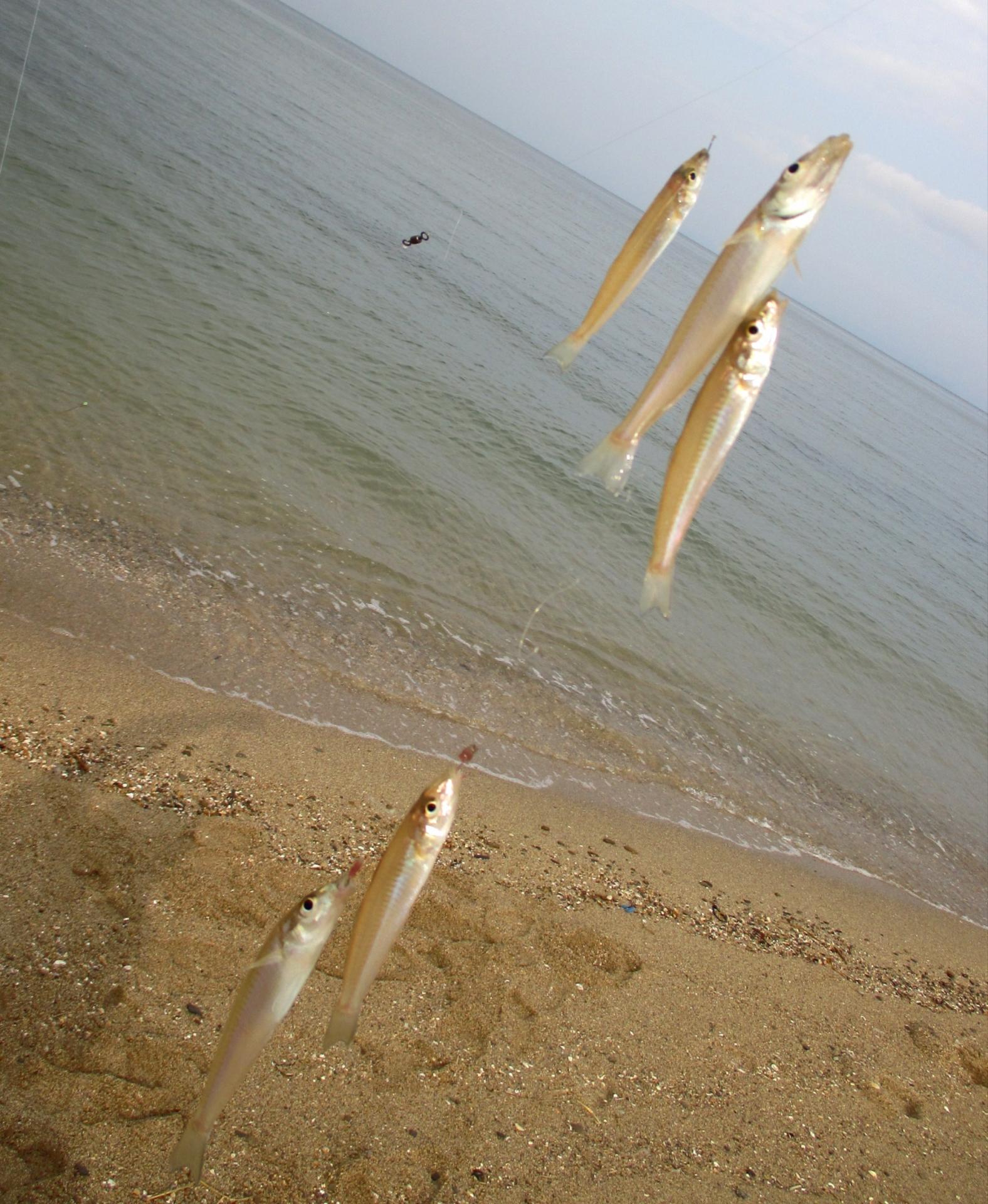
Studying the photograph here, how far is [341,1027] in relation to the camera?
105 inches

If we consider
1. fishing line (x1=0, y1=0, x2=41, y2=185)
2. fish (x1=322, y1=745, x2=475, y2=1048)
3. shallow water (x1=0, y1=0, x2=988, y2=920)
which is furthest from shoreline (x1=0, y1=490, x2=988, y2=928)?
fishing line (x1=0, y1=0, x2=41, y2=185)

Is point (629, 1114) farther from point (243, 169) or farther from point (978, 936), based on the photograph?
point (243, 169)

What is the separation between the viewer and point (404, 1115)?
452 cm

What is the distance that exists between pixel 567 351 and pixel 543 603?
416 inches

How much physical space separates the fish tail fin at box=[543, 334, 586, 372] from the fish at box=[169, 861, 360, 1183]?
1413mm

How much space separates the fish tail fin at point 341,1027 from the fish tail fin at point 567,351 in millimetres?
1887

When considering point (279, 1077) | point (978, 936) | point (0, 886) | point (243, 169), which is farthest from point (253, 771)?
point (243, 169)

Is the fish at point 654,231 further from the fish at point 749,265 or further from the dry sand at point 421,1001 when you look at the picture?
the dry sand at point 421,1001

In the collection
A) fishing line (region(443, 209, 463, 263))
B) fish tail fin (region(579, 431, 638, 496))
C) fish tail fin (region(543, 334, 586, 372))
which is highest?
fish tail fin (region(543, 334, 586, 372))

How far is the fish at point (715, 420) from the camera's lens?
1472 millimetres

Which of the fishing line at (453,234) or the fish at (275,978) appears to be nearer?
the fish at (275,978)

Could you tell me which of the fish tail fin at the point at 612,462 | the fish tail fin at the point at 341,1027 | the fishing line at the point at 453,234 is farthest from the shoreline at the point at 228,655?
the fishing line at the point at 453,234

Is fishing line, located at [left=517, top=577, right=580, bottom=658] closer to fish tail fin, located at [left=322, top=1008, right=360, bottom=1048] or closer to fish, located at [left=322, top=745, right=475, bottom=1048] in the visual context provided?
fish tail fin, located at [left=322, top=1008, right=360, bottom=1048]

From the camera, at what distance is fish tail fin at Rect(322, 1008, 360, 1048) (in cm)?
265
